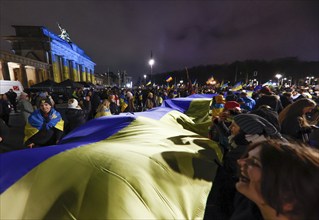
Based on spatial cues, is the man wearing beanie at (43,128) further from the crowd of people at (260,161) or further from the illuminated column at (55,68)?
the illuminated column at (55,68)

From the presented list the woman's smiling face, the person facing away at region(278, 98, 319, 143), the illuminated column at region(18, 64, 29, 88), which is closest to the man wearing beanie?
the woman's smiling face

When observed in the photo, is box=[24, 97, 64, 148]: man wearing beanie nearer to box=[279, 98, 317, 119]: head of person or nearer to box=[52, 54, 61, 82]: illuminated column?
box=[279, 98, 317, 119]: head of person

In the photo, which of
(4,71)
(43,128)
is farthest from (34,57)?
(43,128)

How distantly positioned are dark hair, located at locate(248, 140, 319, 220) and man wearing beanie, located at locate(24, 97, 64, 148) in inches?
157

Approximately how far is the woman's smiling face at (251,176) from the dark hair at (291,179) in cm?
3

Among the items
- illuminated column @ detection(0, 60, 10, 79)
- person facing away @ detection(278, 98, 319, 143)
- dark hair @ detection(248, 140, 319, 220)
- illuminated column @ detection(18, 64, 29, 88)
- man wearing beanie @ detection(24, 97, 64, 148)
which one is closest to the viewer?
dark hair @ detection(248, 140, 319, 220)

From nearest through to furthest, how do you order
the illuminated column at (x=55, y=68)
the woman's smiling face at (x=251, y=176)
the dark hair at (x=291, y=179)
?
the dark hair at (x=291, y=179), the woman's smiling face at (x=251, y=176), the illuminated column at (x=55, y=68)

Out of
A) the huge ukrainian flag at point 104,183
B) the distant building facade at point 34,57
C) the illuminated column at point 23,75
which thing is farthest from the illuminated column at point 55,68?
the huge ukrainian flag at point 104,183

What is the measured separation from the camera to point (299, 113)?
336cm

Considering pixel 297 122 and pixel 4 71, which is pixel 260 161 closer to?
pixel 297 122

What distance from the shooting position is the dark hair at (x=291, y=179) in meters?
0.75

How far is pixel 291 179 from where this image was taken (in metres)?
0.79

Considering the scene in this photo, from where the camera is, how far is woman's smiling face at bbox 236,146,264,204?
913mm

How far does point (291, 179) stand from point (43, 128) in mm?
4129
